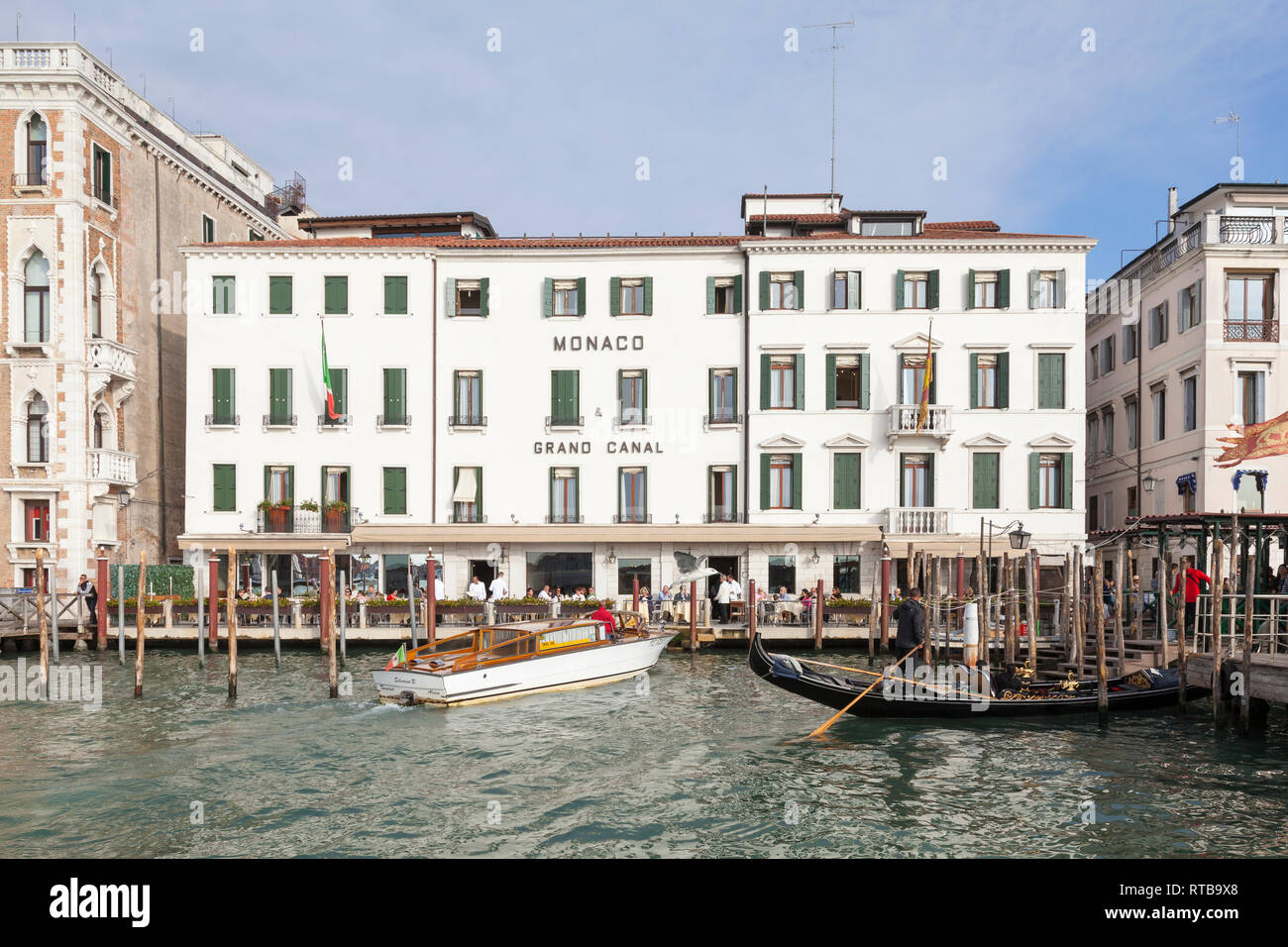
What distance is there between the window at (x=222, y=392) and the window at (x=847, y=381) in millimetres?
19633

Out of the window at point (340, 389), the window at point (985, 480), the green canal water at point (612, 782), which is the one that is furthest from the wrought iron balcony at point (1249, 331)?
the window at point (340, 389)

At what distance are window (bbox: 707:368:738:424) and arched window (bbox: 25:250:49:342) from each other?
69.9 ft

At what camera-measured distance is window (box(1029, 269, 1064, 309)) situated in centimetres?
3200

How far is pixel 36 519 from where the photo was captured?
31.3m

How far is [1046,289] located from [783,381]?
8.93 metres

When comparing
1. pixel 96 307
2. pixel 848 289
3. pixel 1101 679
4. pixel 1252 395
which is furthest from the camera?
pixel 848 289

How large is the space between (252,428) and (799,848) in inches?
1065

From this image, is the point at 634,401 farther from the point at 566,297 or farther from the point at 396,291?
the point at 396,291

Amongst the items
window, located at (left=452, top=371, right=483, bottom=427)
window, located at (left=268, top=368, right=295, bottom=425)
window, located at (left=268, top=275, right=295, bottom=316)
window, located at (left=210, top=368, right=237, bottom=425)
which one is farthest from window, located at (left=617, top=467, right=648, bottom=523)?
window, located at (left=210, top=368, right=237, bottom=425)

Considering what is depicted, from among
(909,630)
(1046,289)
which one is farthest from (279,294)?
(1046,289)

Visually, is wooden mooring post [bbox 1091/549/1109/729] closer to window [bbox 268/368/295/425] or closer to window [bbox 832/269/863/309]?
window [bbox 832/269/863/309]

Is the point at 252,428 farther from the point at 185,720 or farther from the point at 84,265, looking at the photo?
the point at 185,720

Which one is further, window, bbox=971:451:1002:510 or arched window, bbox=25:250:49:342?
window, bbox=971:451:1002:510
